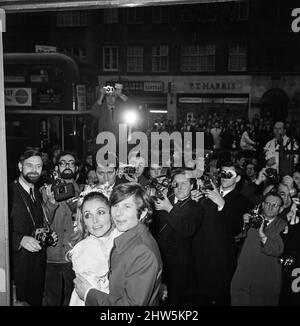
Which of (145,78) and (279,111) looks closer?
(279,111)

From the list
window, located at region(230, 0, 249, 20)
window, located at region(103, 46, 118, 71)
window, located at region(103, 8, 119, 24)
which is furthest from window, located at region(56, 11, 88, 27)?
window, located at region(230, 0, 249, 20)

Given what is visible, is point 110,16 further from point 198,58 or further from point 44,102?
point 44,102

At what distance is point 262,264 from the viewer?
3.59 m

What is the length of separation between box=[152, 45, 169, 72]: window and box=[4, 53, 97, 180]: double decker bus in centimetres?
1679

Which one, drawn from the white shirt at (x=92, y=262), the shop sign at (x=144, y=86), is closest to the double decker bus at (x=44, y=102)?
the white shirt at (x=92, y=262)

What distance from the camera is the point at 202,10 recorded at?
23.9 metres

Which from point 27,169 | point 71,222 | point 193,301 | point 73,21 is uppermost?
point 73,21

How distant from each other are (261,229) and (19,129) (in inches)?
282

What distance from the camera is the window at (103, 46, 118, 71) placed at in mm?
25812

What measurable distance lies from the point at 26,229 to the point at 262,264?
7.09ft

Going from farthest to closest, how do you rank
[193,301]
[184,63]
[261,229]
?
[184,63] → [193,301] → [261,229]

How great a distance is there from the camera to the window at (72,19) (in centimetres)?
2540
